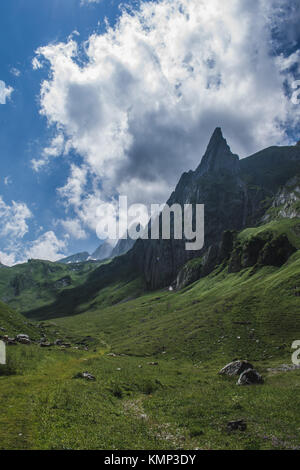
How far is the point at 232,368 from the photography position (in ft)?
143

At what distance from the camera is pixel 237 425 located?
63.6 feet

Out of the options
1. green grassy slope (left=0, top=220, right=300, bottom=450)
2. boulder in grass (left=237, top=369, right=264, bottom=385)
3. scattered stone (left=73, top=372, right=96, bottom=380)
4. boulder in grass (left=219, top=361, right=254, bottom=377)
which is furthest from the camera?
boulder in grass (left=219, top=361, right=254, bottom=377)

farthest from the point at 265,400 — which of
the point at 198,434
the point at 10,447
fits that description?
the point at 10,447

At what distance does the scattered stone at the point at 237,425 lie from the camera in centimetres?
1905

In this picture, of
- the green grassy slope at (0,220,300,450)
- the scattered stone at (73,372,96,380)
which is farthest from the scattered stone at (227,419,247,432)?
the scattered stone at (73,372,96,380)

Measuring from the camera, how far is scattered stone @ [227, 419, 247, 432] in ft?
62.5

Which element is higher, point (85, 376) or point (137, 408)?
A: point (137, 408)

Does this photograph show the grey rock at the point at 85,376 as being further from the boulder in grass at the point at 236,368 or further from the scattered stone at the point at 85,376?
the boulder in grass at the point at 236,368

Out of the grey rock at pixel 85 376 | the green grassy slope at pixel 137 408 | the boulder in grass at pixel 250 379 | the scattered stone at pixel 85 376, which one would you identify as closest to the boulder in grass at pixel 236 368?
the green grassy slope at pixel 137 408

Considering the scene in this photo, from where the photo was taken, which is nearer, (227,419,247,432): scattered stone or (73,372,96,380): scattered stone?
(227,419,247,432): scattered stone

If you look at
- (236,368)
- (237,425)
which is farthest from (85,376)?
(236,368)

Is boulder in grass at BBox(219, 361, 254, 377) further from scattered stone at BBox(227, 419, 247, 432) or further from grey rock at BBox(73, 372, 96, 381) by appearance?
scattered stone at BBox(227, 419, 247, 432)

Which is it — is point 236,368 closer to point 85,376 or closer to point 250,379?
point 250,379
